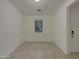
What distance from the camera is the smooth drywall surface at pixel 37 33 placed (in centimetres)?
959

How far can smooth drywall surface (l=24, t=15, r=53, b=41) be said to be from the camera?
31.4 ft

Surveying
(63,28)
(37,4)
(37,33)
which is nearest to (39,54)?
(63,28)

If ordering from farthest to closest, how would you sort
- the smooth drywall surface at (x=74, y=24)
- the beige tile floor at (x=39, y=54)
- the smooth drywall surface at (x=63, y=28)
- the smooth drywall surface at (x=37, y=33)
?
the smooth drywall surface at (x=37, y=33), the smooth drywall surface at (x=74, y=24), the smooth drywall surface at (x=63, y=28), the beige tile floor at (x=39, y=54)

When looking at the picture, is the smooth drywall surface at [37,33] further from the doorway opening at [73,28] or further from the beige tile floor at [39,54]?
the doorway opening at [73,28]

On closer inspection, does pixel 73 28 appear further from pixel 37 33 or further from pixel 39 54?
pixel 37 33

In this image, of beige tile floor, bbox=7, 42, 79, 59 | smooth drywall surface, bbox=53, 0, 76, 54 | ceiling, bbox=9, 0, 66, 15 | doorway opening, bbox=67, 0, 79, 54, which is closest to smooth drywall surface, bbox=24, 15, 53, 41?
ceiling, bbox=9, 0, 66, 15

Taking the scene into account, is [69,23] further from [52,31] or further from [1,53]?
[52,31]

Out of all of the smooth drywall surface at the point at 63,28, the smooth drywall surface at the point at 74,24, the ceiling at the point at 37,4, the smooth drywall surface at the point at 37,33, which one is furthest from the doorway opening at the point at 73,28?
the smooth drywall surface at the point at 37,33

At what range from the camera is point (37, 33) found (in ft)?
31.6

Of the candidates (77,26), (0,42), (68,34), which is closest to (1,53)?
(0,42)

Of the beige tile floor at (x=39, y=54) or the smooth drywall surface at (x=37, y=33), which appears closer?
the beige tile floor at (x=39, y=54)

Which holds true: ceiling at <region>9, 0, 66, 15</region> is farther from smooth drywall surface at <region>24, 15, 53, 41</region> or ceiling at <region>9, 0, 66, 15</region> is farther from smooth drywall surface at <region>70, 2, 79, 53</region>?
smooth drywall surface at <region>24, 15, 53, 41</region>

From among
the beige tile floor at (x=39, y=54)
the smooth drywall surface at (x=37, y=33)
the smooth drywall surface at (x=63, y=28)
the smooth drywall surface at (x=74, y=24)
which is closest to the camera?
the beige tile floor at (x=39, y=54)

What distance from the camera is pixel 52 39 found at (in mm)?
9555
